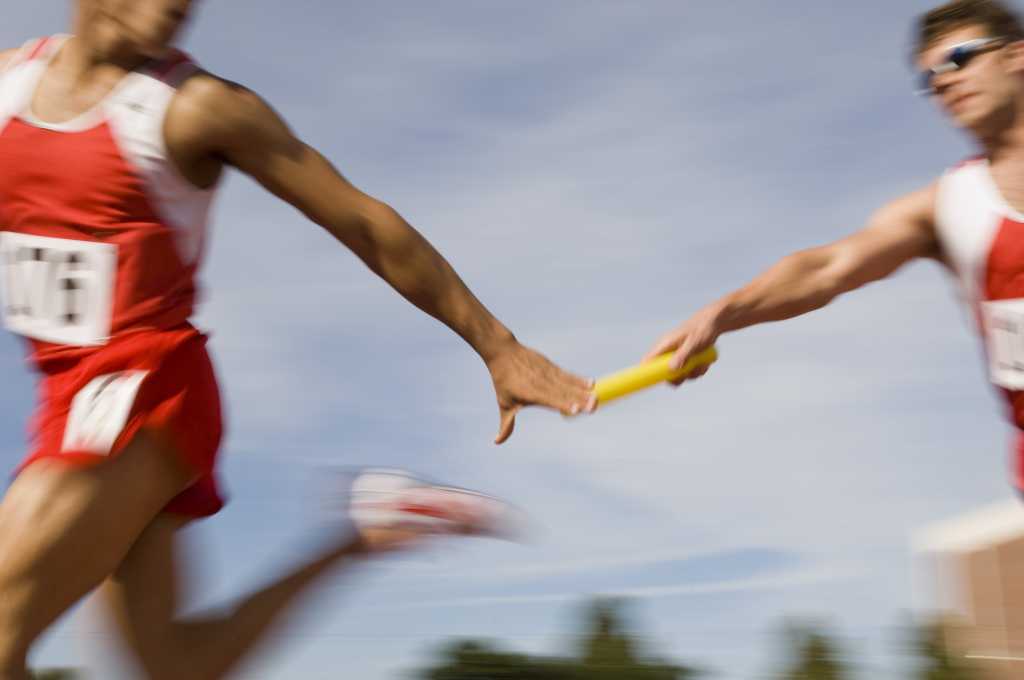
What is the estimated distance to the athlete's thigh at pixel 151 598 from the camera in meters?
3.56

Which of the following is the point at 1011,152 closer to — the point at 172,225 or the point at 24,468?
the point at 172,225

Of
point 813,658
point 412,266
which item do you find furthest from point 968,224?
point 813,658

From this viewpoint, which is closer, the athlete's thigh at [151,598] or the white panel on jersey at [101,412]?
the white panel on jersey at [101,412]

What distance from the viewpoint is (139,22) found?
3293 millimetres

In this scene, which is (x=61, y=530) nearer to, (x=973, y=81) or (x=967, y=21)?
(x=973, y=81)

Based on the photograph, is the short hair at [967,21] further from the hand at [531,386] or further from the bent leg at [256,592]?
the bent leg at [256,592]

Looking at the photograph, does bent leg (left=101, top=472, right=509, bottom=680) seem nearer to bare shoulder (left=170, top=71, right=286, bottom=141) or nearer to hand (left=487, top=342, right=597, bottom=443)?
hand (left=487, top=342, right=597, bottom=443)

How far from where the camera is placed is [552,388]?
11.8 ft

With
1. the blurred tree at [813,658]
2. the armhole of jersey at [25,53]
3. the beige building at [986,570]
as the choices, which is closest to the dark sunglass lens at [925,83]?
the armhole of jersey at [25,53]

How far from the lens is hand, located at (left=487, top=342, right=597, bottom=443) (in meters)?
3.58

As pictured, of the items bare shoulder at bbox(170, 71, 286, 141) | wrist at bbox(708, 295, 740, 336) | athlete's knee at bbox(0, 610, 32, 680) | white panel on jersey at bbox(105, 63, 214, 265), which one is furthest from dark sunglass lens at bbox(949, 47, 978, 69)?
athlete's knee at bbox(0, 610, 32, 680)

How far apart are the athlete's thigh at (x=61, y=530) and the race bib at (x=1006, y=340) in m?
2.60

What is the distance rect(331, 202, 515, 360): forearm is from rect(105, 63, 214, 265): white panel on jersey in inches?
14.6

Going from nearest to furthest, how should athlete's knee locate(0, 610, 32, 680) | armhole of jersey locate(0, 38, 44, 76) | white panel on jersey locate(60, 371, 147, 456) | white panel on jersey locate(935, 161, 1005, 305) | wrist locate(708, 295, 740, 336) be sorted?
athlete's knee locate(0, 610, 32, 680) < white panel on jersey locate(60, 371, 147, 456) < armhole of jersey locate(0, 38, 44, 76) < wrist locate(708, 295, 740, 336) < white panel on jersey locate(935, 161, 1005, 305)
